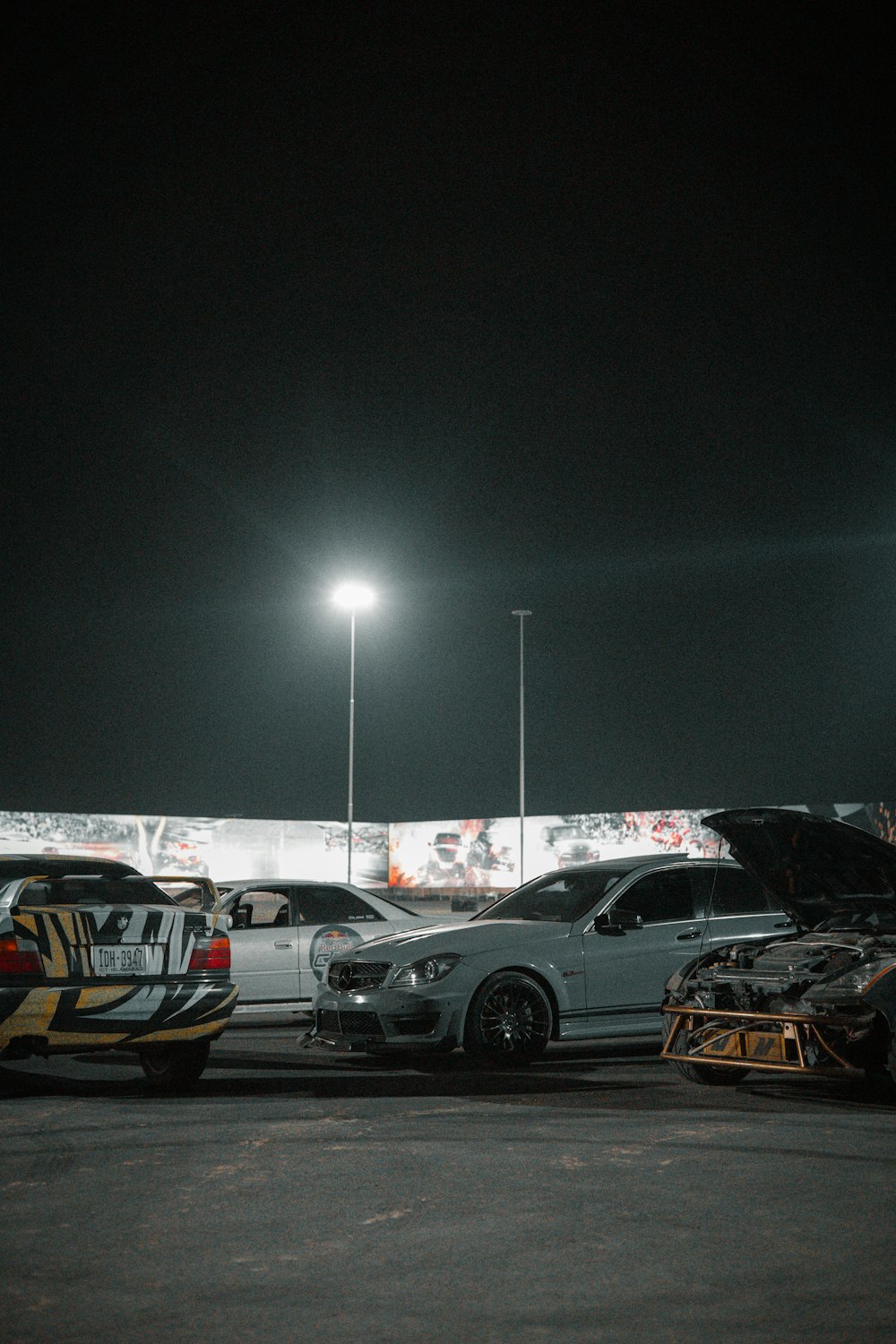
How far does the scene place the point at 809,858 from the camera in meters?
9.23

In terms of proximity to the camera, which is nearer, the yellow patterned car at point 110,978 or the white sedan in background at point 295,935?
the yellow patterned car at point 110,978

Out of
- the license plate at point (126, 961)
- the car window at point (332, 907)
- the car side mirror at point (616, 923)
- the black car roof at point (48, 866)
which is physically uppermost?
the black car roof at point (48, 866)

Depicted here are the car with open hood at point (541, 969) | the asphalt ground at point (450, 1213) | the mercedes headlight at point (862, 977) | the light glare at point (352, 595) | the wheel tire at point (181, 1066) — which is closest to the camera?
the asphalt ground at point (450, 1213)

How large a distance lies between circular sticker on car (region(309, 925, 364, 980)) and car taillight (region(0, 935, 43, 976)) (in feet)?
16.0

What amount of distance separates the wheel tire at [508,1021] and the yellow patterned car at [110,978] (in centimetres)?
182

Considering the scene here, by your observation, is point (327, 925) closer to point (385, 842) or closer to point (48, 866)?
point (48, 866)

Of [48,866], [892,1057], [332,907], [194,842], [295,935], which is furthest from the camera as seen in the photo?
[194,842]

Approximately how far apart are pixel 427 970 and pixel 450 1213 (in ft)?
14.3

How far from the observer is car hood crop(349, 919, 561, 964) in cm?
1006

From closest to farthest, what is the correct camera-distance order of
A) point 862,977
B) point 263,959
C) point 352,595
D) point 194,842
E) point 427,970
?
point 862,977
point 427,970
point 263,959
point 352,595
point 194,842

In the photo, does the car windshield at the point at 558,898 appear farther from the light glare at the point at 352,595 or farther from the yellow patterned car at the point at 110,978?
the light glare at the point at 352,595

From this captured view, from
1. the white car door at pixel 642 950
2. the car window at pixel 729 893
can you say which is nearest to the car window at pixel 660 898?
the white car door at pixel 642 950

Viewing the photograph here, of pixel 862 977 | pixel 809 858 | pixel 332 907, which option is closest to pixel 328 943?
pixel 332 907

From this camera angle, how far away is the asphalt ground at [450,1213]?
165 inches
